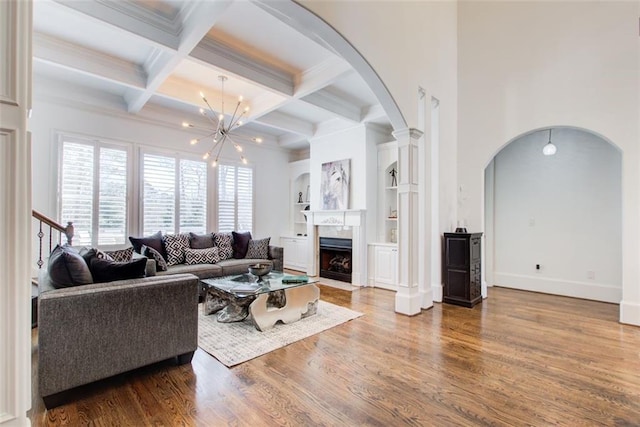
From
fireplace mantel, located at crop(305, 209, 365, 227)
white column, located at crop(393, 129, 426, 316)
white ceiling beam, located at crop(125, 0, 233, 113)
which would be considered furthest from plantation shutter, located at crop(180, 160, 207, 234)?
white column, located at crop(393, 129, 426, 316)

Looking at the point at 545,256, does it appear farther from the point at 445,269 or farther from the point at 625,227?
the point at 445,269

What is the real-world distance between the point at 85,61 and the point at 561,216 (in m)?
6.98

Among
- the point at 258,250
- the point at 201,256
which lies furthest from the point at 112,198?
the point at 258,250

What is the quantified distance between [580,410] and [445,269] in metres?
2.62

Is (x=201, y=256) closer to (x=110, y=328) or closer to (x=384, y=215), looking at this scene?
(x=110, y=328)

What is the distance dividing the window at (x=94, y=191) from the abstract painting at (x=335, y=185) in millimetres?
3510

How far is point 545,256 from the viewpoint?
5.02 m

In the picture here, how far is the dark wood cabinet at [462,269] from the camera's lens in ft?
14.0

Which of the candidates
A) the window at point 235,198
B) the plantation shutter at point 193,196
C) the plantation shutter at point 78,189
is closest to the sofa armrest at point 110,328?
the plantation shutter at point 78,189

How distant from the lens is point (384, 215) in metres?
5.72

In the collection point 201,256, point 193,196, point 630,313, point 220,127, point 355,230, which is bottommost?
point 630,313

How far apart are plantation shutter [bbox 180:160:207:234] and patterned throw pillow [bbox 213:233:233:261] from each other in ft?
2.23

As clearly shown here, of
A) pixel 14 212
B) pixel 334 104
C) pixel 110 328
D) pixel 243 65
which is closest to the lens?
pixel 14 212

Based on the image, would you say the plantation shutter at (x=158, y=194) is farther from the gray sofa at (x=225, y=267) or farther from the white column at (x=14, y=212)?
the white column at (x=14, y=212)
